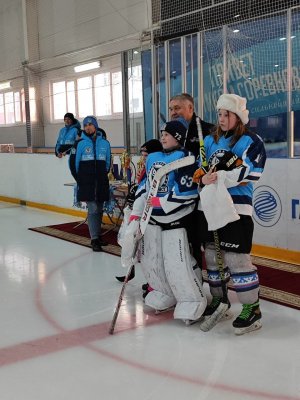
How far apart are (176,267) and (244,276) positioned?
0.40 metres

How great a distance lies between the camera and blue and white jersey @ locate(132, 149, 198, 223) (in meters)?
2.85

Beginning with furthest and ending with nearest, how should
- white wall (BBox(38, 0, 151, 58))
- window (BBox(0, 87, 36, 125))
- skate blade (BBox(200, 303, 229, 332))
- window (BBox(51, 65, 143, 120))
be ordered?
window (BBox(0, 87, 36, 125))
window (BBox(51, 65, 143, 120))
white wall (BBox(38, 0, 151, 58))
skate blade (BBox(200, 303, 229, 332))

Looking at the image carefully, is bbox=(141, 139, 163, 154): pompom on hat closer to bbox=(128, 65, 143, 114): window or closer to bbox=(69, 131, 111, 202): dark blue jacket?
bbox=(69, 131, 111, 202): dark blue jacket

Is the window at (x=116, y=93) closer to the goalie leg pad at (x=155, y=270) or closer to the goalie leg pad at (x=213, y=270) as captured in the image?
the goalie leg pad at (x=155, y=270)

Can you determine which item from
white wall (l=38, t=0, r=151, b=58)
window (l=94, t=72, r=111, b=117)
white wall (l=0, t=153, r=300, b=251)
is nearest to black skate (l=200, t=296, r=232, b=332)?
white wall (l=0, t=153, r=300, b=251)

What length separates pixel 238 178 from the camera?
2600mm

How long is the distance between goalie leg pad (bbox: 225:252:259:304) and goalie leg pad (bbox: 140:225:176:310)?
452 millimetres

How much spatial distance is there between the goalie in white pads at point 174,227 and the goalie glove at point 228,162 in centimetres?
23

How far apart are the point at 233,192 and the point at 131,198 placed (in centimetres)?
98

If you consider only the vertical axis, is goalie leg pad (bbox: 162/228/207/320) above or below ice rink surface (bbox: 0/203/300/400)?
above

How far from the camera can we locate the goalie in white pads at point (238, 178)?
2.62m

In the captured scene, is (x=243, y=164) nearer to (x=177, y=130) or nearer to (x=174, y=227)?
(x=177, y=130)

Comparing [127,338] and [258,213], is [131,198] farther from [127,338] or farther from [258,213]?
[258,213]

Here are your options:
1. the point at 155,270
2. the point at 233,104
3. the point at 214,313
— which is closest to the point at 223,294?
the point at 214,313
